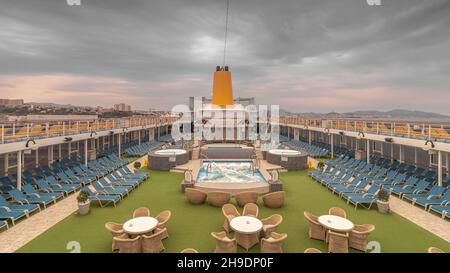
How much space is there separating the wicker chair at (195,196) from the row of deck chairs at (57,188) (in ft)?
8.77

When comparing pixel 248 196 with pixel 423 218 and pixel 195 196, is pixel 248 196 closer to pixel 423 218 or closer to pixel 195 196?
pixel 195 196

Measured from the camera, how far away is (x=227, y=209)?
22.3ft

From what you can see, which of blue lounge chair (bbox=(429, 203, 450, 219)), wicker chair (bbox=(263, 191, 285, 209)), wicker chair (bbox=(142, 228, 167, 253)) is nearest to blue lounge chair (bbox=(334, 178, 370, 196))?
blue lounge chair (bbox=(429, 203, 450, 219))

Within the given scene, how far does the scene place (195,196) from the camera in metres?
8.63

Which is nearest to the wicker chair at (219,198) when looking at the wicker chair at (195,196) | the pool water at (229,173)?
the wicker chair at (195,196)

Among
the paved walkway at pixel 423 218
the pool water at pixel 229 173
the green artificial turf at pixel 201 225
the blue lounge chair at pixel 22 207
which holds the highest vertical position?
the blue lounge chair at pixel 22 207

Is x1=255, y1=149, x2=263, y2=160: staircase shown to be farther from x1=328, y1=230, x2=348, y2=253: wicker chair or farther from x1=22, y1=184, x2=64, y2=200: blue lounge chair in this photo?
x1=22, y1=184, x2=64, y2=200: blue lounge chair

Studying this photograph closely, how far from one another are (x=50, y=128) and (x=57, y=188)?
332 cm

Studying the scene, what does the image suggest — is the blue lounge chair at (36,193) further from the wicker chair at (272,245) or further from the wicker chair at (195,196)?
the wicker chair at (272,245)

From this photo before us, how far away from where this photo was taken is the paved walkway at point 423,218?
6.46 meters

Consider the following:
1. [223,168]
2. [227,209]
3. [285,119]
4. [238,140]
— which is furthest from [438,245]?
[285,119]

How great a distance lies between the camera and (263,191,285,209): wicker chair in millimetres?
8305

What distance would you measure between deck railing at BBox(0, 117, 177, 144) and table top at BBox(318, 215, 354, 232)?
1060 cm
